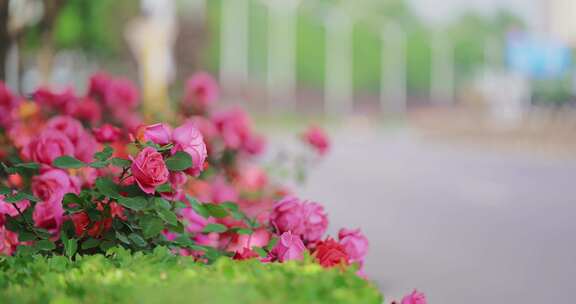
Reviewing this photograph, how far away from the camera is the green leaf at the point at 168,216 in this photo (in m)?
3.56

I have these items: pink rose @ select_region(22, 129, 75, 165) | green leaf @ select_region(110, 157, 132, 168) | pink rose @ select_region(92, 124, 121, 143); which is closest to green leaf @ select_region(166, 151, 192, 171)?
green leaf @ select_region(110, 157, 132, 168)

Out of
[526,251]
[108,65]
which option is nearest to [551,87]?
[108,65]

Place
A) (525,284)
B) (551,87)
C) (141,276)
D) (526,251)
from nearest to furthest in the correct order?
(141,276)
(525,284)
(526,251)
(551,87)

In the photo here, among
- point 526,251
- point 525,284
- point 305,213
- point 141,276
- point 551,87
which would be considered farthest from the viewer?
point 551,87

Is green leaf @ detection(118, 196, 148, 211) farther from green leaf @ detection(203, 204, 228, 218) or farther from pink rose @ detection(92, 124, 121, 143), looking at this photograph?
pink rose @ detection(92, 124, 121, 143)

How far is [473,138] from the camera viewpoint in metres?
44.2

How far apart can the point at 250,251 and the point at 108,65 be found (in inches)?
2664

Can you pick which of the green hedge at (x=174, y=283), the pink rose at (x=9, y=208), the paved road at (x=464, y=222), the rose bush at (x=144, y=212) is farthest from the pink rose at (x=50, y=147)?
the paved road at (x=464, y=222)

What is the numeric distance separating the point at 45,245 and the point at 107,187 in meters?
0.22

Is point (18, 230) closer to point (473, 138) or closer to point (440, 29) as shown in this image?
point (473, 138)

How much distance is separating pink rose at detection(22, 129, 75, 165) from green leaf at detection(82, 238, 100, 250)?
760 millimetres

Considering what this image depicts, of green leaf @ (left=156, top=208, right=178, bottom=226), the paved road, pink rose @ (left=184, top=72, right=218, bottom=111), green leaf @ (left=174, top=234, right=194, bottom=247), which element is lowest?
the paved road

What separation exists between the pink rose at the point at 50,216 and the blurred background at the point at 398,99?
4.58m

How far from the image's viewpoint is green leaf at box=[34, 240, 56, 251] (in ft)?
11.7
